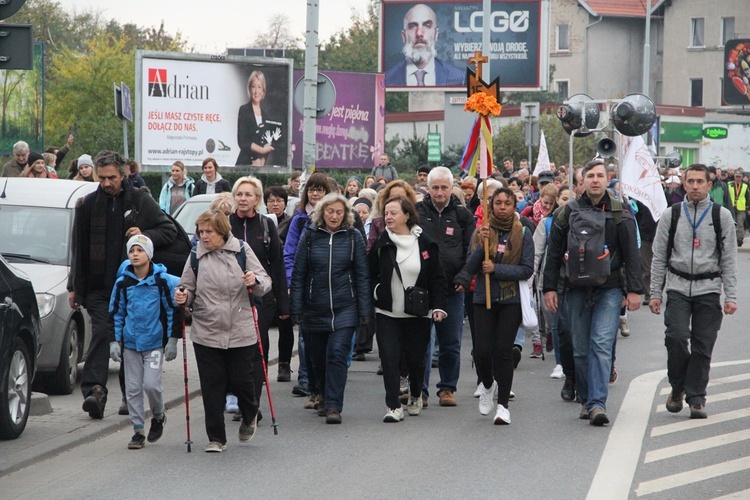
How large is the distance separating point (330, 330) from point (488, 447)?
65.8 inches

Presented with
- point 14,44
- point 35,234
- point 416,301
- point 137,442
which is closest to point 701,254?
point 416,301

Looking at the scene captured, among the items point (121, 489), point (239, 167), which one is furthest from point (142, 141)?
point (121, 489)

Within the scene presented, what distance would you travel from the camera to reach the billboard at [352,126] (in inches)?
1674

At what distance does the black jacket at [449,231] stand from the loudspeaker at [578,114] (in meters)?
7.41

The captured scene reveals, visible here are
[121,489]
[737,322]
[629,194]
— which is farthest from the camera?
[737,322]

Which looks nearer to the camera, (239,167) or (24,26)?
(24,26)

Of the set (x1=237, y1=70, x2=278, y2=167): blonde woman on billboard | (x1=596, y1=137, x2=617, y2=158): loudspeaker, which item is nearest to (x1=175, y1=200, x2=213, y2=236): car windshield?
(x1=596, y1=137, x2=617, y2=158): loudspeaker

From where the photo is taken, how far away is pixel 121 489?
7414 mm

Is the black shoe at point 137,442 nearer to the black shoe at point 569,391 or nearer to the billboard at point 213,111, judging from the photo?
the black shoe at point 569,391

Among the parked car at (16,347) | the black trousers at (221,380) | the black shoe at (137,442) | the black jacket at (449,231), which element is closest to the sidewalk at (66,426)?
the parked car at (16,347)

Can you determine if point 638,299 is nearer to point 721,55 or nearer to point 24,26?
point 24,26

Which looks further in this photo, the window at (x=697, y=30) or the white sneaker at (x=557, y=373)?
the window at (x=697, y=30)

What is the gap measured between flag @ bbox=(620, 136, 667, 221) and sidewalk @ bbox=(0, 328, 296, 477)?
19.2 ft

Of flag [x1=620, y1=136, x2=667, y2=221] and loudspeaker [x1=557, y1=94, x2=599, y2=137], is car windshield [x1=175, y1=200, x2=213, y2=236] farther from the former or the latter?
flag [x1=620, y1=136, x2=667, y2=221]
